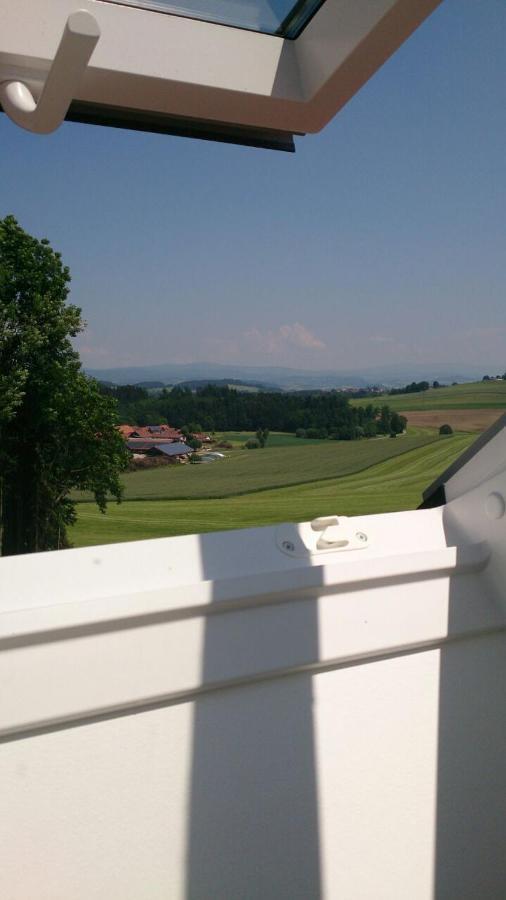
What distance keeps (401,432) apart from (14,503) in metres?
0.62

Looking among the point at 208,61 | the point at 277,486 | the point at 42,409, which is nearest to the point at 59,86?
the point at 208,61

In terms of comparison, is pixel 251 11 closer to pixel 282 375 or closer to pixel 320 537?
pixel 282 375

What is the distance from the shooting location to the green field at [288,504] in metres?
0.93

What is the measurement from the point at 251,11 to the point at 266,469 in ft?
1.95

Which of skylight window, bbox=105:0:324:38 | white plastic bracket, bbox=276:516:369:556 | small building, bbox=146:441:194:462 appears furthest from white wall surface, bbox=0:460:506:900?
skylight window, bbox=105:0:324:38

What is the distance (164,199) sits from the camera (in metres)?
0.97

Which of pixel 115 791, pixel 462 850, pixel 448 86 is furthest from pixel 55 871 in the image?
pixel 448 86

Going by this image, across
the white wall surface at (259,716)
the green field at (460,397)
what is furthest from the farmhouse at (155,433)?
the green field at (460,397)

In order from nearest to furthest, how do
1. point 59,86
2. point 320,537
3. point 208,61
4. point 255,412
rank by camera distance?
point 59,86
point 208,61
point 320,537
point 255,412

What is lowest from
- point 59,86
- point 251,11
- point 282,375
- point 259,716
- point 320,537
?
point 259,716

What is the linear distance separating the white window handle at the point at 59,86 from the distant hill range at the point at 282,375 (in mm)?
306

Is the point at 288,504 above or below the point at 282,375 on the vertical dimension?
below

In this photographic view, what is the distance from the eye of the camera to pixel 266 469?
1.05 metres

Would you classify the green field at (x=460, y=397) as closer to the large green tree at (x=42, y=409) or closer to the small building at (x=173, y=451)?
the small building at (x=173, y=451)
